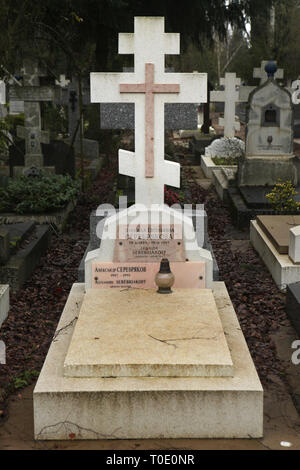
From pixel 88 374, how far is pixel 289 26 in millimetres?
24730

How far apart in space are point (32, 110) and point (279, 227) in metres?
5.21

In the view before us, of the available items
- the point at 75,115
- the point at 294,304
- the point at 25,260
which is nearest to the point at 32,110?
the point at 75,115

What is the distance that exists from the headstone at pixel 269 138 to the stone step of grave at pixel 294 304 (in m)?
5.36

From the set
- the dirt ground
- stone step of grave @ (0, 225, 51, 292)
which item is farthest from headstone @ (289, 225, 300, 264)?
stone step of grave @ (0, 225, 51, 292)

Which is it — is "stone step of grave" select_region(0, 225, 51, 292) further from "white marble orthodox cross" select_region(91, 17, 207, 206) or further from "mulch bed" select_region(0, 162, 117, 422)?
"white marble orthodox cross" select_region(91, 17, 207, 206)

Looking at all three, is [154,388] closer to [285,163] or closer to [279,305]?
[279,305]

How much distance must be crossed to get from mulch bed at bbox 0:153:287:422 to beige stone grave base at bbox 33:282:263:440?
602mm

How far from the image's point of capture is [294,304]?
6164 millimetres

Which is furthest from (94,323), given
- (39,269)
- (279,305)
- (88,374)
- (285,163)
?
(285,163)

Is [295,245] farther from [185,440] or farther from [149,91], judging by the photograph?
[185,440]

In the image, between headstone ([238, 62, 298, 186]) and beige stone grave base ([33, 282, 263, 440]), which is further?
headstone ([238, 62, 298, 186])

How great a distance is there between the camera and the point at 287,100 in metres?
11.5

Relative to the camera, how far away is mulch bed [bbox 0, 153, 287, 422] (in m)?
5.45

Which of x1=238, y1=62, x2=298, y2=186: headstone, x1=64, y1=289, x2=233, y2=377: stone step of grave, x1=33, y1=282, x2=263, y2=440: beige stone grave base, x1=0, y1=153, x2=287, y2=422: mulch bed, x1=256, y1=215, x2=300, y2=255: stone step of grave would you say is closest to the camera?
x1=33, y1=282, x2=263, y2=440: beige stone grave base
